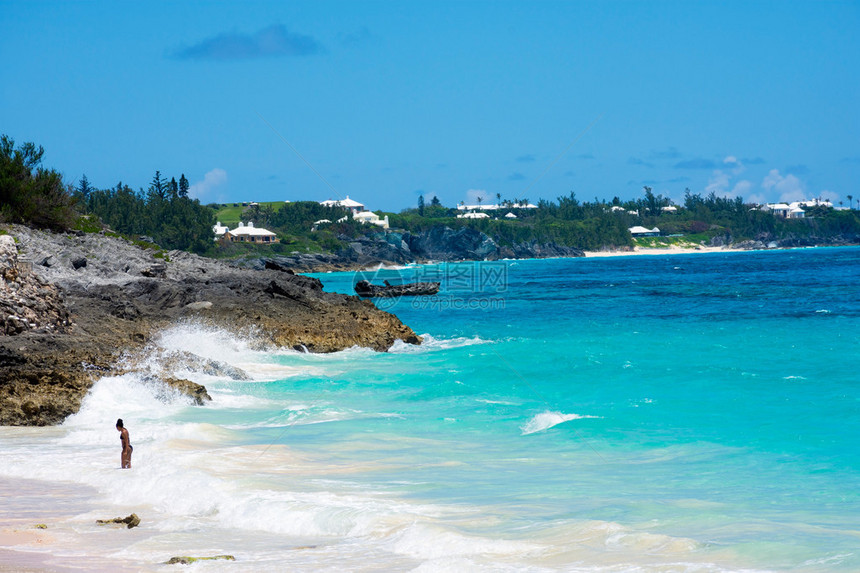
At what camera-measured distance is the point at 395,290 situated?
2608 inches

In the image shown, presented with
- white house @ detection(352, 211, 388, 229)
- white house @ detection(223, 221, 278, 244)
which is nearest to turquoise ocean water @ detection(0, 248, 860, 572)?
white house @ detection(223, 221, 278, 244)

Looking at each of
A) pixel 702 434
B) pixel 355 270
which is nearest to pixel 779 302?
pixel 702 434

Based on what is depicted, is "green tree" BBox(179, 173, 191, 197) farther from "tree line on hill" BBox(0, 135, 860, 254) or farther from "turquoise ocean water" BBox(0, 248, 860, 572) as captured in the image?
"turquoise ocean water" BBox(0, 248, 860, 572)

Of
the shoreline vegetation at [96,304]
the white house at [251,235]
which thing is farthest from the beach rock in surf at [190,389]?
the white house at [251,235]

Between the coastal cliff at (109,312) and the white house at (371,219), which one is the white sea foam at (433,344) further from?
the white house at (371,219)

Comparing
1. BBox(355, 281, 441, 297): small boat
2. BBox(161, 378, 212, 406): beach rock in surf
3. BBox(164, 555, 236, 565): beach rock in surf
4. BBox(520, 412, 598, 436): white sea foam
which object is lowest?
BBox(520, 412, 598, 436): white sea foam

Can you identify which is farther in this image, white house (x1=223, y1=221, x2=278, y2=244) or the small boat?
white house (x1=223, y1=221, x2=278, y2=244)

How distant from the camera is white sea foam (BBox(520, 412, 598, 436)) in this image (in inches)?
658

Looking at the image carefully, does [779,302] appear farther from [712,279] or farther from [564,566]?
[564,566]

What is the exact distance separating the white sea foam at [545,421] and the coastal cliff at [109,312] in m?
7.19

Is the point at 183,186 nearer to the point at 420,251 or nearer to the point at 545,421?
the point at 420,251

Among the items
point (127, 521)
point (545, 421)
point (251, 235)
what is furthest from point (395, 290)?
point (251, 235)

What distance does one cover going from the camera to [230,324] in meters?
29.1

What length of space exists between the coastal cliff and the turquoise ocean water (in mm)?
870
